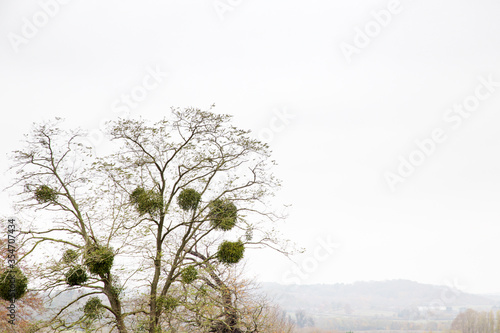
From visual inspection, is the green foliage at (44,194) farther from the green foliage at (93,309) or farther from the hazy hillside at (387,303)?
the hazy hillside at (387,303)

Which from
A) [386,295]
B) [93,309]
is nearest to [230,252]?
[93,309]

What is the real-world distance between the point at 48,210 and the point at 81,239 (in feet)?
3.47

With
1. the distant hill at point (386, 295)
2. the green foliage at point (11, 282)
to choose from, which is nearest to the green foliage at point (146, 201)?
the green foliage at point (11, 282)

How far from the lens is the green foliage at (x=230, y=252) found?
1017 cm

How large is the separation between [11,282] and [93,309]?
1.78 metres

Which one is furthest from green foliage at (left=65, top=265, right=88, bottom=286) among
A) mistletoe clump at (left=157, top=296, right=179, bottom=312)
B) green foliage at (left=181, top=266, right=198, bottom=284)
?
green foliage at (left=181, top=266, right=198, bottom=284)

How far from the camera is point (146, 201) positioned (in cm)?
1016

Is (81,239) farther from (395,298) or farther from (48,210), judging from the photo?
(395,298)

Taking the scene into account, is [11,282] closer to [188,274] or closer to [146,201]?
[146,201]

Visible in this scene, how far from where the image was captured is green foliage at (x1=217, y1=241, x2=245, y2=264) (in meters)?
10.2

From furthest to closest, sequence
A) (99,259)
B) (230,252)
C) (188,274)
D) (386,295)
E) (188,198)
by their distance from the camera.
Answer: (386,295) → (188,198) → (230,252) → (188,274) → (99,259)

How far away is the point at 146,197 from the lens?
33.4 ft

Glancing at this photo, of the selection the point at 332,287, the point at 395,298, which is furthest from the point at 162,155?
the point at 395,298

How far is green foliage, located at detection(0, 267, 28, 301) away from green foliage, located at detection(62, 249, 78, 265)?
919 mm
